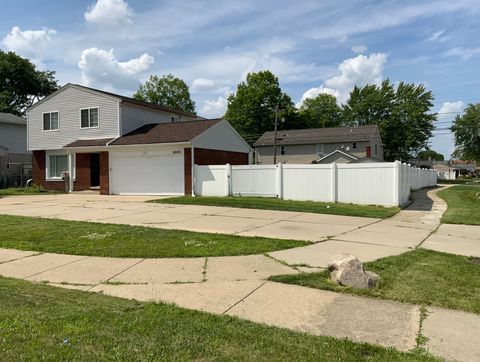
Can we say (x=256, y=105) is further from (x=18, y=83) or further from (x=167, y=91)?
(x=18, y=83)

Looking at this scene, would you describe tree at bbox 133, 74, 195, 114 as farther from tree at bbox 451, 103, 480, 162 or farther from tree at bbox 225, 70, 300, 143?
tree at bbox 451, 103, 480, 162

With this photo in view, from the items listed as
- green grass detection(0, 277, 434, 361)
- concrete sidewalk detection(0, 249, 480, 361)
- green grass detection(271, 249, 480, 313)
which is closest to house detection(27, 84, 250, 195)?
concrete sidewalk detection(0, 249, 480, 361)

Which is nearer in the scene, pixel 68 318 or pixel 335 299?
pixel 68 318

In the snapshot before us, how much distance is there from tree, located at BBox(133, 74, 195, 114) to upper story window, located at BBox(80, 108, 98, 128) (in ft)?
134

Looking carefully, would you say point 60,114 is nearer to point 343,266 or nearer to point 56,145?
point 56,145

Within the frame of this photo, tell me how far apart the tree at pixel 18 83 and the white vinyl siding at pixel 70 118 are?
94.0 feet

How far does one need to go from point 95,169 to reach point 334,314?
949 inches

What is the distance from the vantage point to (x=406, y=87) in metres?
64.9

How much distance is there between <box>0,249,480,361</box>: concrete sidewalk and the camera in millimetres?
4070

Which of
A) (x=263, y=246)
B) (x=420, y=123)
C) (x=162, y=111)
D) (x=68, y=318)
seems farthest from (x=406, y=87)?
(x=68, y=318)

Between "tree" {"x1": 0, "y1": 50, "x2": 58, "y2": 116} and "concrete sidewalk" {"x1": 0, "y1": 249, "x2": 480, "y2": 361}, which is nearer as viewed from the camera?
"concrete sidewalk" {"x1": 0, "y1": 249, "x2": 480, "y2": 361}

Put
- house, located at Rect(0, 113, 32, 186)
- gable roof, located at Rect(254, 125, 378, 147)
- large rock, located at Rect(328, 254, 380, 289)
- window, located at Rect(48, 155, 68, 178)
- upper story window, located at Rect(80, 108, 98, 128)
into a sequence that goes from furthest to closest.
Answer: gable roof, located at Rect(254, 125, 378, 147), house, located at Rect(0, 113, 32, 186), window, located at Rect(48, 155, 68, 178), upper story window, located at Rect(80, 108, 98, 128), large rock, located at Rect(328, 254, 380, 289)

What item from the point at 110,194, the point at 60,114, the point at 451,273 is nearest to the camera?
the point at 451,273

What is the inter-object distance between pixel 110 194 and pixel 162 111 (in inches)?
281
